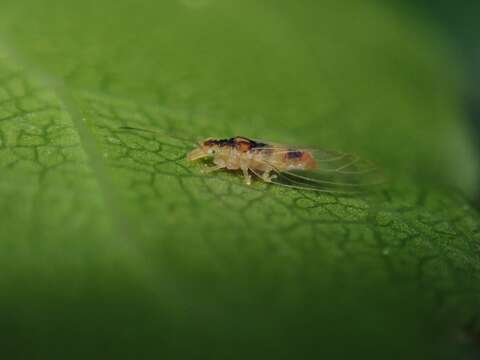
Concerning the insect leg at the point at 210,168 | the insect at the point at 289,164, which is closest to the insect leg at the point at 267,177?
the insect at the point at 289,164

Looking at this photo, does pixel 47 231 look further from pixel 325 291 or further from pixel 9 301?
pixel 325 291

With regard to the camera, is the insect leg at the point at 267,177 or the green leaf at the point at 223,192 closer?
the green leaf at the point at 223,192

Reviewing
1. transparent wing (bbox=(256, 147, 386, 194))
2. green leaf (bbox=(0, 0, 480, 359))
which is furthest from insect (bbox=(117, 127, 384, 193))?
green leaf (bbox=(0, 0, 480, 359))

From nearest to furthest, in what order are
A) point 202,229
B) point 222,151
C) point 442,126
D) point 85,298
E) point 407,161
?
point 85,298
point 202,229
point 222,151
point 407,161
point 442,126

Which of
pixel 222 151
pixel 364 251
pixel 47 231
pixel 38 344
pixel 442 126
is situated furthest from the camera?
pixel 442 126

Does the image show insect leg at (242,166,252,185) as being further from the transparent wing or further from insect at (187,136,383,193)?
the transparent wing

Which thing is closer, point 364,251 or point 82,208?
point 82,208

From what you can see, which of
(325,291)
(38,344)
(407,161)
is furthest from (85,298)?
(407,161)

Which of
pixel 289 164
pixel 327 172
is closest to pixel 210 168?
pixel 289 164

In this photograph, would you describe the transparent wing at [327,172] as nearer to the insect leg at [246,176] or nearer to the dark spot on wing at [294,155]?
the dark spot on wing at [294,155]
